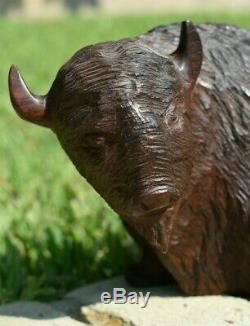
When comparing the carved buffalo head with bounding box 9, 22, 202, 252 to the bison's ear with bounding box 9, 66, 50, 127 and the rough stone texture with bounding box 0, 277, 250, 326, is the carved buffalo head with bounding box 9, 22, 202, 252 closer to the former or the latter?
the bison's ear with bounding box 9, 66, 50, 127

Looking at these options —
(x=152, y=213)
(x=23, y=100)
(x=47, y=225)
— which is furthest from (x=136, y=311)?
(x=47, y=225)

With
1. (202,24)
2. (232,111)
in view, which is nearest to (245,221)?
(232,111)

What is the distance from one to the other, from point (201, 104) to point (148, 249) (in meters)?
0.69

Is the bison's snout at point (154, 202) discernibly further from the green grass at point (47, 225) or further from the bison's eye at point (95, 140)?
the green grass at point (47, 225)

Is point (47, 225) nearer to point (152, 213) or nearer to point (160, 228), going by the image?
point (160, 228)

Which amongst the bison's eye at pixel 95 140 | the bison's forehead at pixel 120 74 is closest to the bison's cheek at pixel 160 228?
the bison's eye at pixel 95 140

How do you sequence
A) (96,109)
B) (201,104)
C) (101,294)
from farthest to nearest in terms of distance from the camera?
(101,294)
(201,104)
(96,109)

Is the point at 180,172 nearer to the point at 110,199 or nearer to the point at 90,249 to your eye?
the point at 110,199

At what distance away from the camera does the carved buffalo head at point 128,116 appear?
2.37 m

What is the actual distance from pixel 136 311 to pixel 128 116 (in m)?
0.79

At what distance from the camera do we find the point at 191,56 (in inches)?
100.0

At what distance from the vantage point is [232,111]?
2.71 meters

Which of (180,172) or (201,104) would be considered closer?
(180,172)

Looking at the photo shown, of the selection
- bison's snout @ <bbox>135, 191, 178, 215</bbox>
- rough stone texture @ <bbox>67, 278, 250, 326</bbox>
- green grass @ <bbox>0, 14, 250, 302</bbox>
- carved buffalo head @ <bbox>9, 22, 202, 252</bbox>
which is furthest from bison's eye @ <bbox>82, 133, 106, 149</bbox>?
green grass @ <bbox>0, 14, 250, 302</bbox>
